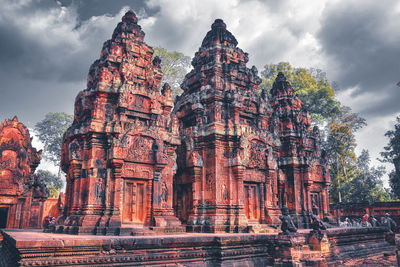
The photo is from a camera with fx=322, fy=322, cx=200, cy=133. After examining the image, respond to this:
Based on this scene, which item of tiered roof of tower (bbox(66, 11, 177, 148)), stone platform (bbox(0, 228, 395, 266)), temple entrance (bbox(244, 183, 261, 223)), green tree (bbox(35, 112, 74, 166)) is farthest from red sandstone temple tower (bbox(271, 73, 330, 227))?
green tree (bbox(35, 112, 74, 166))

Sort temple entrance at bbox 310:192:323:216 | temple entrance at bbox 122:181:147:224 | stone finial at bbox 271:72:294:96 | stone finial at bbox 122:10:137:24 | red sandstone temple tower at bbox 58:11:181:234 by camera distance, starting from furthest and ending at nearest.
Result: stone finial at bbox 271:72:294:96 < temple entrance at bbox 310:192:323:216 < stone finial at bbox 122:10:137:24 < temple entrance at bbox 122:181:147:224 < red sandstone temple tower at bbox 58:11:181:234

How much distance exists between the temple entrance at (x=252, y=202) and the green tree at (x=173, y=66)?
59.1 ft

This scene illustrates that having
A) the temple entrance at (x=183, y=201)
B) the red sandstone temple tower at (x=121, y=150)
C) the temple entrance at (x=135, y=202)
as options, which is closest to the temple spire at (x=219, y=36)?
the red sandstone temple tower at (x=121, y=150)

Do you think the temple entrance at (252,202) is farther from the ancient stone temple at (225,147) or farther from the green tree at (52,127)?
the green tree at (52,127)

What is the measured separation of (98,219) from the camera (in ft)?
32.6

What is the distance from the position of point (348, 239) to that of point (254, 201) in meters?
3.94

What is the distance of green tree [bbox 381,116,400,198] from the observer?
2630 centimetres

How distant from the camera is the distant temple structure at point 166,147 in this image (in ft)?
34.4

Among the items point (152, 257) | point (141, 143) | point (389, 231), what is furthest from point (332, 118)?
point (152, 257)

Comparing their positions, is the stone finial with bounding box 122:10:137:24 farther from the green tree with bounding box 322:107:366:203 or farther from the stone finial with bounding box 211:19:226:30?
the green tree with bounding box 322:107:366:203

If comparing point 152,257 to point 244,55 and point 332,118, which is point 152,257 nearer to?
point 244,55

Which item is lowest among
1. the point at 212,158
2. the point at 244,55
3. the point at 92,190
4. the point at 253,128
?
the point at 92,190

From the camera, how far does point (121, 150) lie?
34.3ft

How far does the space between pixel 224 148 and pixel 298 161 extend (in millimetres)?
6215
